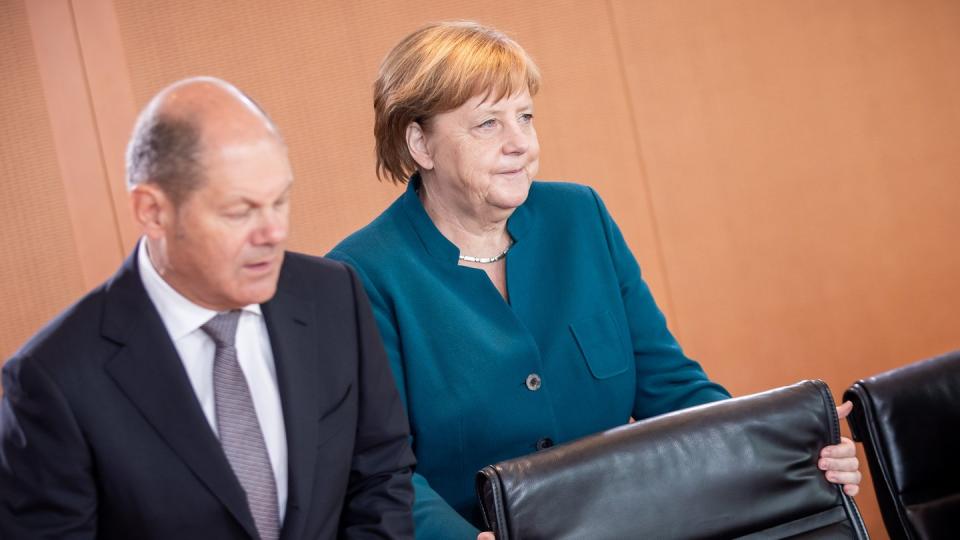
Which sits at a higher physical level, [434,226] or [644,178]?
[434,226]

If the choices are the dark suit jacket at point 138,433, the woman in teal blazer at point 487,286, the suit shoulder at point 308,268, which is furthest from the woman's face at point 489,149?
the dark suit jacket at point 138,433

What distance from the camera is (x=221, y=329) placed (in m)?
1.58

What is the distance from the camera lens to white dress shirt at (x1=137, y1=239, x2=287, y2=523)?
5.13ft

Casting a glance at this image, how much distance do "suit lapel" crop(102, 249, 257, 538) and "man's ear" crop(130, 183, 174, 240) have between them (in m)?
0.13

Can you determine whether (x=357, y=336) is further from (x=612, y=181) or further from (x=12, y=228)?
(x=612, y=181)

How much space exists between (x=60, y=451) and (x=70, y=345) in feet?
0.47

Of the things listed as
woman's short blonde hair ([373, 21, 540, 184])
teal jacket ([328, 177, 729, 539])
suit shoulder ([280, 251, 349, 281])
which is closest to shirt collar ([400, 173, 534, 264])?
teal jacket ([328, 177, 729, 539])

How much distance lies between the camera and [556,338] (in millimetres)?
2316

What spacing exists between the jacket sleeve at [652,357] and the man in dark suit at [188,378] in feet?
3.03

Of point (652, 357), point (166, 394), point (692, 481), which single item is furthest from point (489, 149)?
point (166, 394)

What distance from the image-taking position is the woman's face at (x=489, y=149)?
2.26 meters

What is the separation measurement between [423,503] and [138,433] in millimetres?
661

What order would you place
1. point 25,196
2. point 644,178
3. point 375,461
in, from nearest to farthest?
1. point 375,461
2. point 25,196
3. point 644,178

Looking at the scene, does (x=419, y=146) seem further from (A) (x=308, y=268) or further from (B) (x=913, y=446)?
(B) (x=913, y=446)
